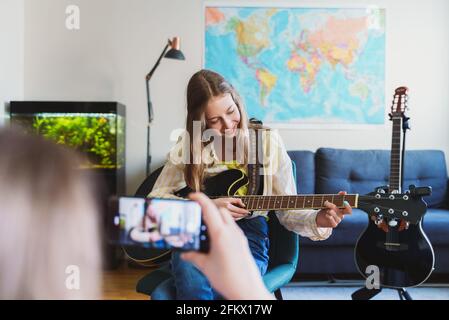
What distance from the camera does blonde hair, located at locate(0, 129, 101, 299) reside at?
455mm

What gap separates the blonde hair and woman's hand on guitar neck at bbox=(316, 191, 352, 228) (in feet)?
4.01

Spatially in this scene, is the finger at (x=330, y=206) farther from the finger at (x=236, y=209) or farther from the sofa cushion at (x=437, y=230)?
the sofa cushion at (x=437, y=230)

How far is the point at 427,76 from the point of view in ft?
12.1

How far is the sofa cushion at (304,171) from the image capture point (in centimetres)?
330

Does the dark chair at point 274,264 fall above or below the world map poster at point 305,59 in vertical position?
below

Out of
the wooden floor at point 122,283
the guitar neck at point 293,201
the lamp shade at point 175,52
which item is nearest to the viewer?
the guitar neck at point 293,201

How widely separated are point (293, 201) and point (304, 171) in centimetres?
169

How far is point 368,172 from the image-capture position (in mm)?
3295

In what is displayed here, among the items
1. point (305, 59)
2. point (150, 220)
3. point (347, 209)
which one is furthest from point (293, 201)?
point (305, 59)

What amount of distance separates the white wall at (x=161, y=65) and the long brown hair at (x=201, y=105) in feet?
6.35

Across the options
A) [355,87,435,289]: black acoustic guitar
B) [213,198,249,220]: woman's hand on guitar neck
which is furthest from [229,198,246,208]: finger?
[355,87,435,289]: black acoustic guitar

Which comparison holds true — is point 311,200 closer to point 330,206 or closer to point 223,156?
point 330,206

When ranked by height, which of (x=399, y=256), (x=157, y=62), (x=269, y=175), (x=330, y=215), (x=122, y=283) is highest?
(x=157, y=62)

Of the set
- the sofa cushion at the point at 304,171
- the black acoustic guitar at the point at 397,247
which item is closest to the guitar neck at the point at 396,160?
the black acoustic guitar at the point at 397,247
